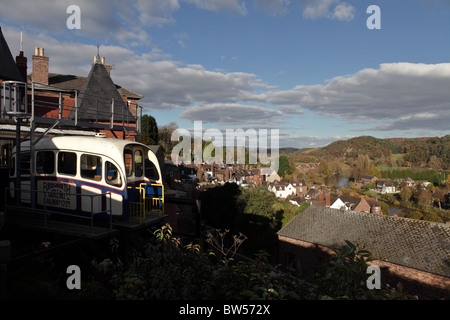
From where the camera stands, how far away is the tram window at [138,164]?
9922mm

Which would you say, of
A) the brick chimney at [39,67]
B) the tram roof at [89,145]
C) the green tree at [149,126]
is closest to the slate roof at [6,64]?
the brick chimney at [39,67]

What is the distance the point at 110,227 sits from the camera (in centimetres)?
803

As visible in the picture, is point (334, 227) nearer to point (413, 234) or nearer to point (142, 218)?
point (413, 234)

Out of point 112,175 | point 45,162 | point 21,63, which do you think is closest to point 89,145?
point 112,175

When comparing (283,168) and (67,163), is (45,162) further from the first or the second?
(283,168)

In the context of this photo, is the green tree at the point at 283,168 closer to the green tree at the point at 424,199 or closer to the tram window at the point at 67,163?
the green tree at the point at 424,199

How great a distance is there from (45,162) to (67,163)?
1.01m

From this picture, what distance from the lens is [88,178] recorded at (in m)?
8.97

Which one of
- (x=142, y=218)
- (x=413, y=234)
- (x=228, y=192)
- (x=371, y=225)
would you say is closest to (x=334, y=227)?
(x=371, y=225)

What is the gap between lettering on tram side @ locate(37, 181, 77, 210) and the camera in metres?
9.11

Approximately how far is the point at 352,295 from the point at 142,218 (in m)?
6.37

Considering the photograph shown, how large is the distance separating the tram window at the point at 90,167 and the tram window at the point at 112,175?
1.02ft

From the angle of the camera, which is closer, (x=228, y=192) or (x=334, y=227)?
(x=334, y=227)
